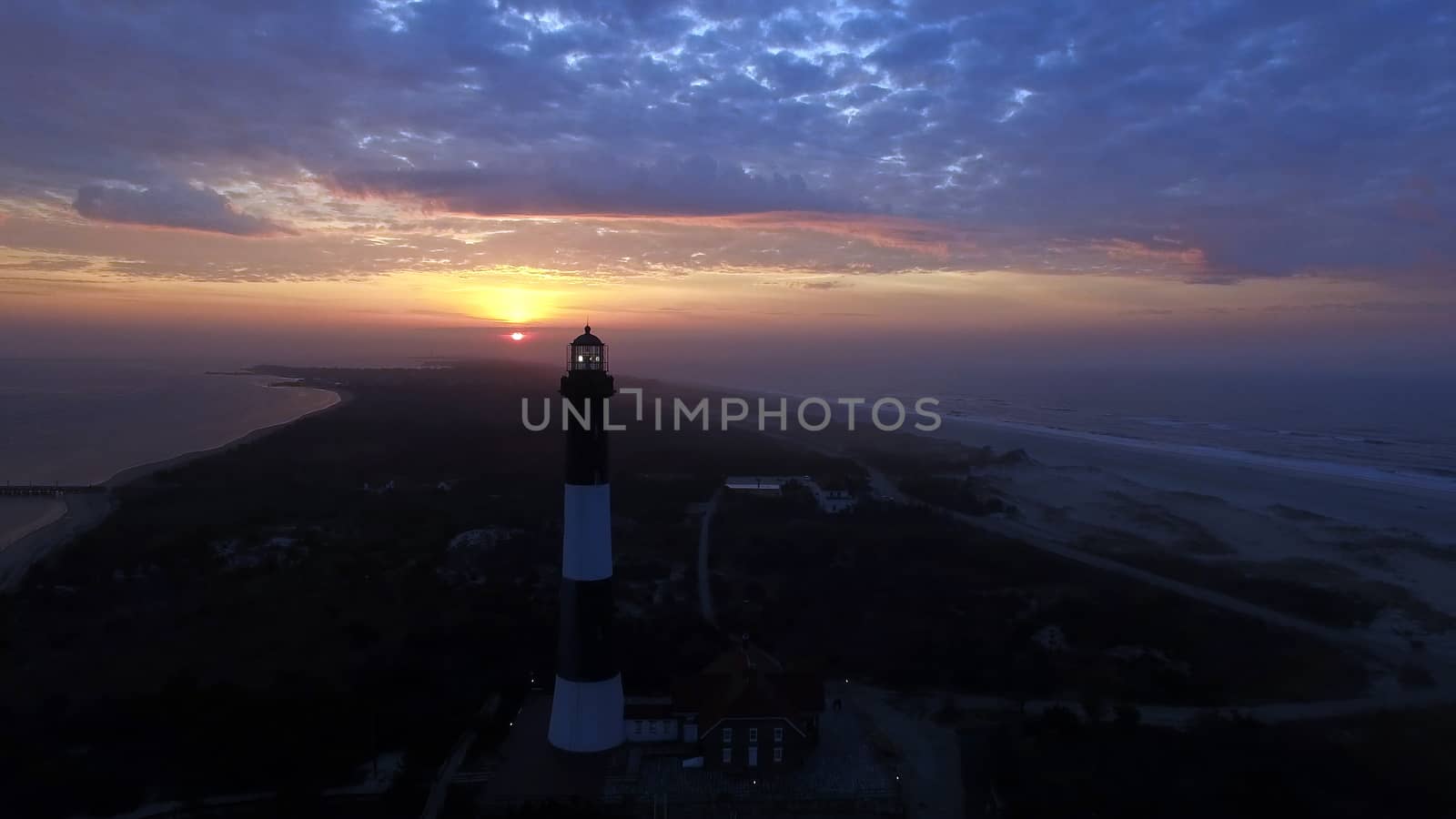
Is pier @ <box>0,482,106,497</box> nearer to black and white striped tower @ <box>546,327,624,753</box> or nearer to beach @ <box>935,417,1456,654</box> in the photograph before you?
black and white striped tower @ <box>546,327,624,753</box>

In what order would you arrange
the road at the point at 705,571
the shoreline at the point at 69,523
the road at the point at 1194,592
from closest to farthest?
the road at the point at 1194,592 → the road at the point at 705,571 → the shoreline at the point at 69,523

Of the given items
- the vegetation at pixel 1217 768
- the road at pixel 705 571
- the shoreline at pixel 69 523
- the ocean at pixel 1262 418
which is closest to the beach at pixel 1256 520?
the ocean at pixel 1262 418

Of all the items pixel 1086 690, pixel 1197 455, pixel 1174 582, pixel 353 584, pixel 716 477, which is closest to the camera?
pixel 1086 690

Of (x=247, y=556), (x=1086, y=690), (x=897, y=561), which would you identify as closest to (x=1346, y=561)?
(x=897, y=561)

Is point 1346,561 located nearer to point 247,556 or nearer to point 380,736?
point 380,736

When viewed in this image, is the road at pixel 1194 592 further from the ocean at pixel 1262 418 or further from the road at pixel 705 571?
the ocean at pixel 1262 418

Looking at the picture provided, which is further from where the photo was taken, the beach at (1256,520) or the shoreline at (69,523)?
the shoreline at (69,523)

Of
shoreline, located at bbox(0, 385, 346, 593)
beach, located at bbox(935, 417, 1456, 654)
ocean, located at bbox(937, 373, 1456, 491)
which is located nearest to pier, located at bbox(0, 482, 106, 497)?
shoreline, located at bbox(0, 385, 346, 593)

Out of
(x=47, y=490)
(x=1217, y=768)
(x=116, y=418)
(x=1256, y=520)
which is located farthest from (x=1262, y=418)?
(x=116, y=418)
